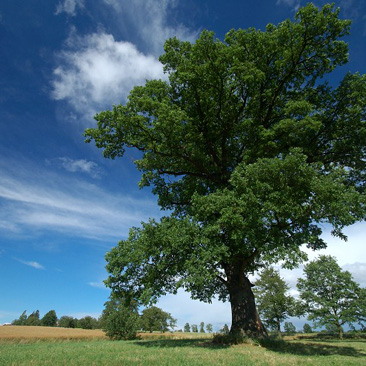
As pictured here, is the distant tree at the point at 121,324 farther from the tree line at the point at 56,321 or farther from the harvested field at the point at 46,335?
the tree line at the point at 56,321

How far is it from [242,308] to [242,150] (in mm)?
11399

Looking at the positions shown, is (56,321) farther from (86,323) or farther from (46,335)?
(46,335)

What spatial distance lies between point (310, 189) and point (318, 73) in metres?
9.84

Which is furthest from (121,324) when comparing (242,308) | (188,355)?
(188,355)

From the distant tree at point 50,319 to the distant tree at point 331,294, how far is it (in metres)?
135

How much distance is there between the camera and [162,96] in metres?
18.7

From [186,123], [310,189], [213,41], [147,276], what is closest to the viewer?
[310,189]

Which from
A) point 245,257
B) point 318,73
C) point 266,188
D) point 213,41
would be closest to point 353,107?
point 318,73

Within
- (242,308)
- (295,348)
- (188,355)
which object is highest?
(242,308)

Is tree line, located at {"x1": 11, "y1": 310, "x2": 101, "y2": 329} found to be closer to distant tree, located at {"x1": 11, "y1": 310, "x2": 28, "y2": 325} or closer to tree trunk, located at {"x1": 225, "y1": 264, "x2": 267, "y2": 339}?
distant tree, located at {"x1": 11, "y1": 310, "x2": 28, "y2": 325}

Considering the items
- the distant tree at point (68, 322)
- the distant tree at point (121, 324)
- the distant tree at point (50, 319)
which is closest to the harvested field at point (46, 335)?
the distant tree at point (121, 324)

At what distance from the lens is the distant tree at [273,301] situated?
45.9m

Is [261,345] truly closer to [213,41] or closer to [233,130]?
[233,130]

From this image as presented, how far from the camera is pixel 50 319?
132 metres
